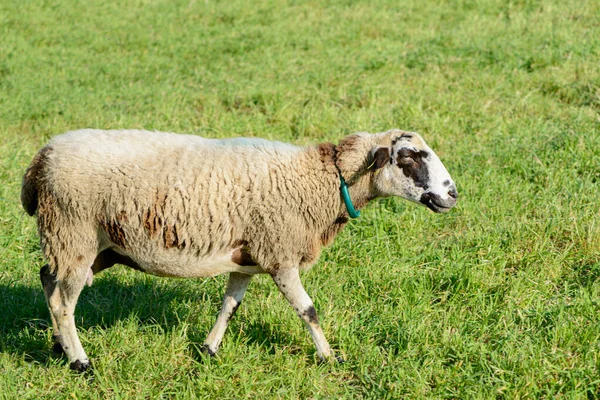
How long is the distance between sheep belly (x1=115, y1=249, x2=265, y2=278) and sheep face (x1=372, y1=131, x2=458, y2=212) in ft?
3.31

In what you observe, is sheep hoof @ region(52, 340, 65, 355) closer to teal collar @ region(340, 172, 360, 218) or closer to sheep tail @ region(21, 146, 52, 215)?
sheep tail @ region(21, 146, 52, 215)

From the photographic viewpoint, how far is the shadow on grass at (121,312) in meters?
4.61

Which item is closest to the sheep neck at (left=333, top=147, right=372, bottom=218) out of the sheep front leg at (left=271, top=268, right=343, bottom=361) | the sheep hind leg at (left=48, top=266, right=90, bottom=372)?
the sheep front leg at (left=271, top=268, right=343, bottom=361)

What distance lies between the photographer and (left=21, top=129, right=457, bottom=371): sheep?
414 cm

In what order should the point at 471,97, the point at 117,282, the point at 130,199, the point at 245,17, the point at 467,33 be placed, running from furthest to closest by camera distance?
1. the point at 245,17
2. the point at 467,33
3. the point at 471,97
4. the point at 117,282
5. the point at 130,199

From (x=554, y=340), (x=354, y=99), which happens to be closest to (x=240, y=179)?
(x=554, y=340)

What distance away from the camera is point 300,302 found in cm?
427

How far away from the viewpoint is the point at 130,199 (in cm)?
411

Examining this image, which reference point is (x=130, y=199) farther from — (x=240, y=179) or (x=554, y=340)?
(x=554, y=340)

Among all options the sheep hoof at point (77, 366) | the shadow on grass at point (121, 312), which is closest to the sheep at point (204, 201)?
the sheep hoof at point (77, 366)

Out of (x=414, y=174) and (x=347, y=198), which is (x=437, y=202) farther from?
(x=347, y=198)

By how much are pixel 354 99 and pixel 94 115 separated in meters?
2.94

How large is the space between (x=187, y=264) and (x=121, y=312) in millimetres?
816

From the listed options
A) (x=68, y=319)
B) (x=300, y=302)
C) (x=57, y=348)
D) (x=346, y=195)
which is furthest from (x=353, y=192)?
(x=57, y=348)
